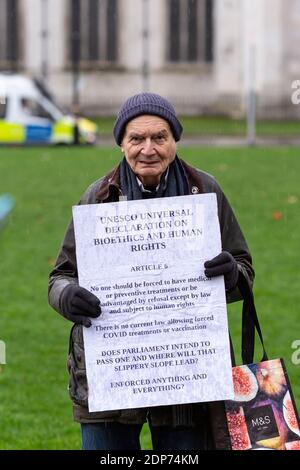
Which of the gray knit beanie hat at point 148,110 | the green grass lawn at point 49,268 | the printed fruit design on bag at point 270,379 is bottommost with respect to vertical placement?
the green grass lawn at point 49,268

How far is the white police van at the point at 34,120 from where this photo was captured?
34438 millimetres

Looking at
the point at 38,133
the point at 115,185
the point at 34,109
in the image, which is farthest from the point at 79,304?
the point at 34,109

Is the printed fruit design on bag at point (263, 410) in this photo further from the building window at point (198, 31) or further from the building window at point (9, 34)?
the building window at point (198, 31)

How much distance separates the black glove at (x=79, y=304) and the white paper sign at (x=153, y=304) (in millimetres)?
50

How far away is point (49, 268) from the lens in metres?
12.6

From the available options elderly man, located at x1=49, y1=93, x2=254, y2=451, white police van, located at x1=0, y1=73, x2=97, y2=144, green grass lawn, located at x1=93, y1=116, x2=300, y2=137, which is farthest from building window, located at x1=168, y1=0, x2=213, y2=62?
elderly man, located at x1=49, y1=93, x2=254, y2=451

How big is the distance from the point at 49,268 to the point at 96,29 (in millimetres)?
46620

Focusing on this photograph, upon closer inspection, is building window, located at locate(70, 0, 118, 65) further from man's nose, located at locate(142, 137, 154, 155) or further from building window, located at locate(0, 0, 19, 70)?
man's nose, located at locate(142, 137, 154, 155)

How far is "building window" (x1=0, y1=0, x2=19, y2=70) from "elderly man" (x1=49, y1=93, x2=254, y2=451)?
5390cm

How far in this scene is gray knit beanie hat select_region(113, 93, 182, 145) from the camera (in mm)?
4312

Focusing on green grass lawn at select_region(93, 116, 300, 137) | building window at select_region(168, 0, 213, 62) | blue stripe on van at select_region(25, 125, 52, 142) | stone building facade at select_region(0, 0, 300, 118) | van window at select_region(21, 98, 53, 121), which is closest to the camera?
blue stripe on van at select_region(25, 125, 52, 142)

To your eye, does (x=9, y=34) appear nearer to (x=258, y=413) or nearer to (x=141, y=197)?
(x=141, y=197)

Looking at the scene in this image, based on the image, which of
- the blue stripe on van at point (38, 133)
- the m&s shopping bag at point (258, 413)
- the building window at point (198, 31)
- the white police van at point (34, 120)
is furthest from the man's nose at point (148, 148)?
the building window at point (198, 31)

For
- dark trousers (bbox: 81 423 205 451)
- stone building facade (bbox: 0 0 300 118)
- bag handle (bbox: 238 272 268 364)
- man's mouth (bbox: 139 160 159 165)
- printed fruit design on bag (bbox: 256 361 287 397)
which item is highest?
stone building facade (bbox: 0 0 300 118)
